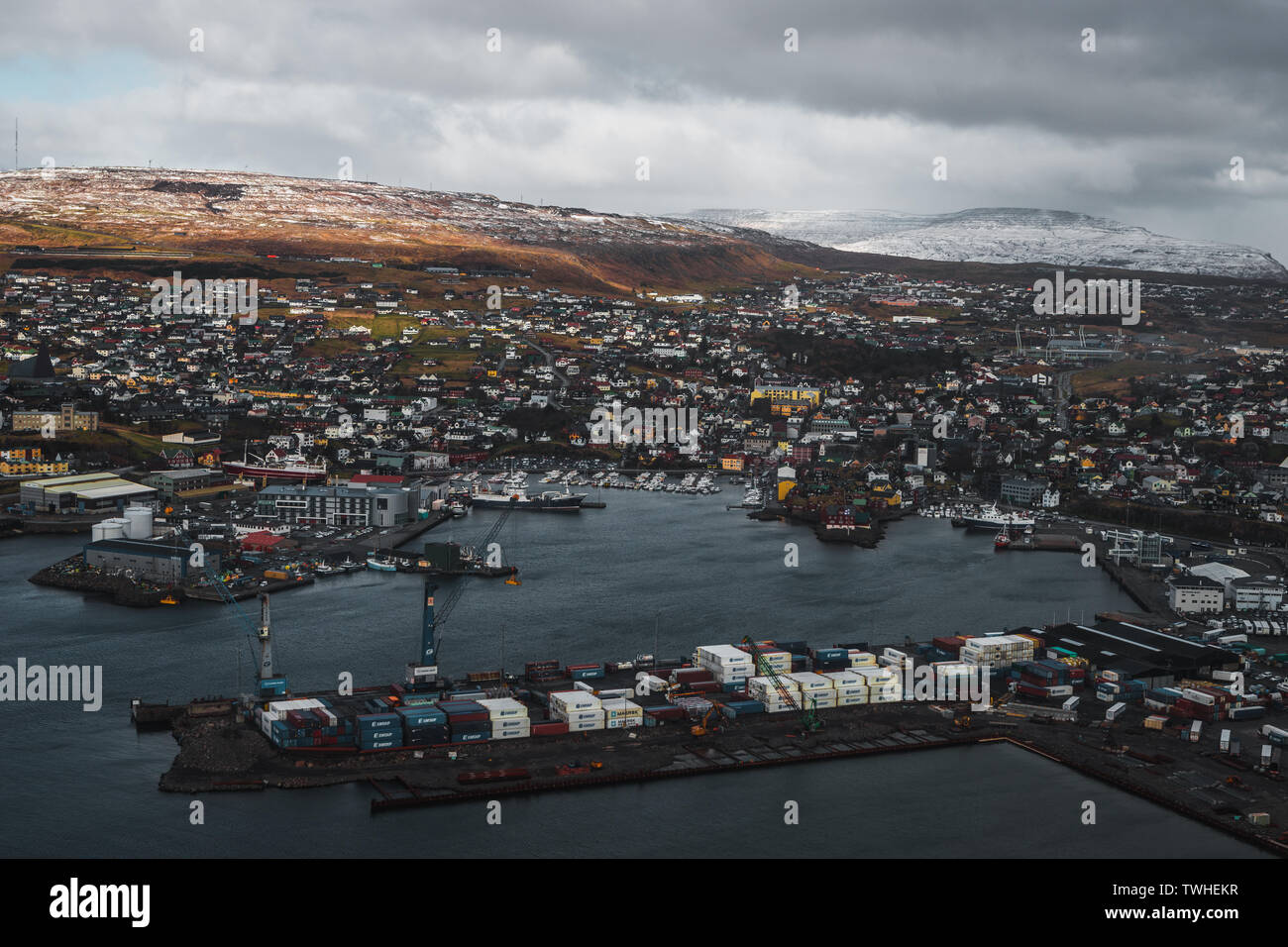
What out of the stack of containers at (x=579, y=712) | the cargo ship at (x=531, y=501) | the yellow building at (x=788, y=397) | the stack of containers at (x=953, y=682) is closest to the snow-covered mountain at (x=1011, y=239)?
the yellow building at (x=788, y=397)

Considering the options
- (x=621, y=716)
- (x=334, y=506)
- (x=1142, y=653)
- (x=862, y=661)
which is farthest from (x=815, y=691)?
(x=334, y=506)

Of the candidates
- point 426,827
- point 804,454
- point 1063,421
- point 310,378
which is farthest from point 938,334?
point 426,827

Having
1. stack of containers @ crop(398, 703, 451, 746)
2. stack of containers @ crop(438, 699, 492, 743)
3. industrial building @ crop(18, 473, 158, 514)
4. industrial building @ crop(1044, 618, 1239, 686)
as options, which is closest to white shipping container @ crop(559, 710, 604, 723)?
stack of containers @ crop(438, 699, 492, 743)

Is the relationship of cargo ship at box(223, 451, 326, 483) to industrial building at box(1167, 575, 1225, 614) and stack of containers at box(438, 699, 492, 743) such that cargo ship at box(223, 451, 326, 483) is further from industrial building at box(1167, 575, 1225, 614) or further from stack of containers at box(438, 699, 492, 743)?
industrial building at box(1167, 575, 1225, 614)

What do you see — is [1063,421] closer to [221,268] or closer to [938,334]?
[938,334]

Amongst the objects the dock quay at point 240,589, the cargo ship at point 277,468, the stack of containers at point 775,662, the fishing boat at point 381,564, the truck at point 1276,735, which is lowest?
the truck at point 1276,735

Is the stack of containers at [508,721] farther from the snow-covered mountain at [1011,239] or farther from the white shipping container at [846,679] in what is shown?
the snow-covered mountain at [1011,239]
